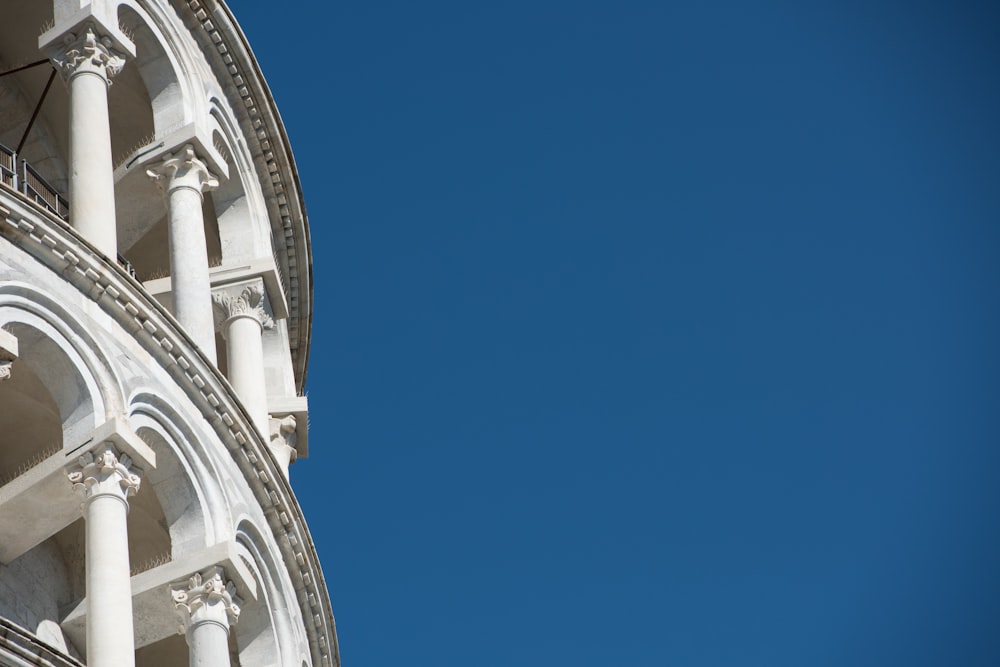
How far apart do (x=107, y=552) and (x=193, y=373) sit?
3.17m

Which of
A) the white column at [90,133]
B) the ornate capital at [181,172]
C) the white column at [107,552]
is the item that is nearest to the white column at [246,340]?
the ornate capital at [181,172]

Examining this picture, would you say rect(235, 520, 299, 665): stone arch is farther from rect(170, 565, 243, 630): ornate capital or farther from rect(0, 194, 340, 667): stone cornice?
rect(170, 565, 243, 630): ornate capital

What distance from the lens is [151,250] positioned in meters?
32.8

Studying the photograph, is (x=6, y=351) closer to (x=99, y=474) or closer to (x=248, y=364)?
(x=99, y=474)

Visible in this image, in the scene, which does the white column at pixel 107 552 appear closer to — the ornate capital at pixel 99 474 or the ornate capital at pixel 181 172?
the ornate capital at pixel 99 474

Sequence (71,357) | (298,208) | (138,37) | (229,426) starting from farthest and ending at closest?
(298,208) < (138,37) < (229,426) < (71,357)

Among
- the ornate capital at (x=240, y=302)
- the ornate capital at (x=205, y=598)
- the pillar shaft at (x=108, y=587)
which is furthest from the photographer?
the ornate capital at (x=240, y=302)

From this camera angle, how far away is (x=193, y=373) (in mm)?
26781

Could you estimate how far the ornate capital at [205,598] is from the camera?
25.9 metres

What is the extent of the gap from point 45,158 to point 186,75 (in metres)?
2.25

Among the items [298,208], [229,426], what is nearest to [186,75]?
[298,208]

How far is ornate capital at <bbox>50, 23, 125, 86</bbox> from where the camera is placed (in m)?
29.1

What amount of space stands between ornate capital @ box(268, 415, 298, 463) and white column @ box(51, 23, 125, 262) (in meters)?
4.77

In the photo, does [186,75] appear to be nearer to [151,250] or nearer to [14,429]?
[151,250]
